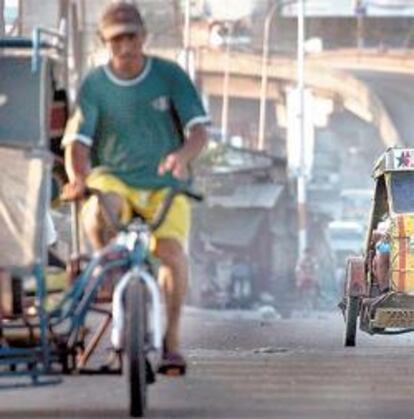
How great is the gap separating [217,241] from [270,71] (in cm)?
2335

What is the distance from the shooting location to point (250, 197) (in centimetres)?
5400

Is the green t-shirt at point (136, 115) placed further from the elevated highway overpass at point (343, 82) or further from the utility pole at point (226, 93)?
the elevated highway overpass at point (343, 82)

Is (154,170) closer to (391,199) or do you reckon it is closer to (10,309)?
(10,309)

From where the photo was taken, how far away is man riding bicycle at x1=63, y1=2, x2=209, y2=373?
8.28m

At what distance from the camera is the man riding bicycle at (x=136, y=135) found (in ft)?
27.2

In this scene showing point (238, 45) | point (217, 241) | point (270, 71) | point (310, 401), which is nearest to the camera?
point (310, 401)

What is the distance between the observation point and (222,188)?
54.2 meters

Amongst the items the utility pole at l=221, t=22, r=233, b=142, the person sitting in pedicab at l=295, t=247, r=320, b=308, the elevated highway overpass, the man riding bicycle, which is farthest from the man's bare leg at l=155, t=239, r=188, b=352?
the elevated highway overpass

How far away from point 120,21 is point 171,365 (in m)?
1.47

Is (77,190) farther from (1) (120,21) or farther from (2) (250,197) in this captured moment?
(2) (250,197)

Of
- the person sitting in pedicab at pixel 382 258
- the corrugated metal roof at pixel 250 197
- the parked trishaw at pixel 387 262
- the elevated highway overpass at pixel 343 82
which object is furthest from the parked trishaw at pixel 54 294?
the elevated highway overpass at pixel 343 82

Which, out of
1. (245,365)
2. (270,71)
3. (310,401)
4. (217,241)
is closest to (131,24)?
(310,401)

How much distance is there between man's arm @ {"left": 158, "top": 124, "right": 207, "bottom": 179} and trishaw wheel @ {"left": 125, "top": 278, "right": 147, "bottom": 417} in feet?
1.58

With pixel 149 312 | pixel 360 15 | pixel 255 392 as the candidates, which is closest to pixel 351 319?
pixel 255 392
